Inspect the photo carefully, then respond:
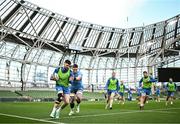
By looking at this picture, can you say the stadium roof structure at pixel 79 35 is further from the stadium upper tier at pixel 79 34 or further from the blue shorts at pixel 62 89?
the blue shorts at pixel 62 89

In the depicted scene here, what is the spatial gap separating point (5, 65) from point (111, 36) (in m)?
22.5

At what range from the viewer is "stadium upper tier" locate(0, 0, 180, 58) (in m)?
43.7

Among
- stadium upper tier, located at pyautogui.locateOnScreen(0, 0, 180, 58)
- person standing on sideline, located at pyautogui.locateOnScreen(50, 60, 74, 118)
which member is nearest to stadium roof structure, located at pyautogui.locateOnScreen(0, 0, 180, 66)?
stadium upper tier, located at pyautogui.locateOnScreen(0, 0, 180, 58)

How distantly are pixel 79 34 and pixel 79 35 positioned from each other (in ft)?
0.77

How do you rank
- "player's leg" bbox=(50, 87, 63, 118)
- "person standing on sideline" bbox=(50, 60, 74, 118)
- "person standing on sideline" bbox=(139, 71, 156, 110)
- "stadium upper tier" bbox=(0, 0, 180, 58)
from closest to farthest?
"player's leg" bbox=(50, 87, 63, 118) → "person standing on sideline" bbox=(50, 60, 74, 118) → "person standing on sideline" bbox=(139, 71, 156, 110) → "stadium upper tier" bbox=(0, 0, 180, 58)

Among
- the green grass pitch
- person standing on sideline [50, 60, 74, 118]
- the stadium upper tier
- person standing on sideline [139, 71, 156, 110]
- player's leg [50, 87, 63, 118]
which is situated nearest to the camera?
the green grass pitch

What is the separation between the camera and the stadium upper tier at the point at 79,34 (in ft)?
143

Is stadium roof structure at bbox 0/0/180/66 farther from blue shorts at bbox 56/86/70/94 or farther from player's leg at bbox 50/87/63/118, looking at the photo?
player's leg at bbox 50/87/63/118

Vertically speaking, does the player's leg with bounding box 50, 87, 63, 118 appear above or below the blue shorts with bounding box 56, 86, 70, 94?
below

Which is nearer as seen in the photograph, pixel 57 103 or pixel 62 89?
pixel 57 103

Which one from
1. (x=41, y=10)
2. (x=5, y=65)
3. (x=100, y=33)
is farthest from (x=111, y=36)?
(x=5, y=65)

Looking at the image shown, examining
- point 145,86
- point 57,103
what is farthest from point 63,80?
point 145,86

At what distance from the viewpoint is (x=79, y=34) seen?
5494 cm

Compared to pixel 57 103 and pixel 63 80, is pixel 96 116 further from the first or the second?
pixel 63 80
